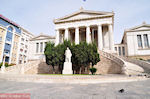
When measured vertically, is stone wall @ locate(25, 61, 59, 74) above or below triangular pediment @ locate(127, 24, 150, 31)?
below

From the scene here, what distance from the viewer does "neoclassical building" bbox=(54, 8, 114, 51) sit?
32.2m

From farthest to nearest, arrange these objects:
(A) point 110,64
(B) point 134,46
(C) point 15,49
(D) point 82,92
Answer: (C) point 15,49
(B) point 134,46
(A) point 110,64
(D) point 82,92

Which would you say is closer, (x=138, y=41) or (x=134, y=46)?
(x=134, y=46)

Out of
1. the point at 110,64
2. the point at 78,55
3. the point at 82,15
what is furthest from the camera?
the point at 82,15

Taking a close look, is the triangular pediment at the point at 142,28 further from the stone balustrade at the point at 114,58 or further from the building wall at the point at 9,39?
the building wall at the point at 9,39

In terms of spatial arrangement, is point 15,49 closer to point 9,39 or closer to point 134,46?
point 9,39

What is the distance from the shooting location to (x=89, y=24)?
3419 cm

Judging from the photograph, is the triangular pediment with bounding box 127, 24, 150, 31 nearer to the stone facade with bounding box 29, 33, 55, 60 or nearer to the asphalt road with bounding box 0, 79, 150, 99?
the stone facade with bounding box 29, 33, 55, 60

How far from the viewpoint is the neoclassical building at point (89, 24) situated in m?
32.2

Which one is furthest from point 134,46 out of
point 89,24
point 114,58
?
point 114,58

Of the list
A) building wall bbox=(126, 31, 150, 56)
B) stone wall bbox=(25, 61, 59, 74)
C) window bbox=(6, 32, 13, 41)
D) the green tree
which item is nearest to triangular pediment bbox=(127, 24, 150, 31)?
building wall bbox=(126, 31, 150, 56)

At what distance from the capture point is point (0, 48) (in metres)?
35.7

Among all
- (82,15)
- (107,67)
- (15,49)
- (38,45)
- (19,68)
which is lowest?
(19,68)

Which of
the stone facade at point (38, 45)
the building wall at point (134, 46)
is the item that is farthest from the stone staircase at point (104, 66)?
the stone facade at point (38, 45)
